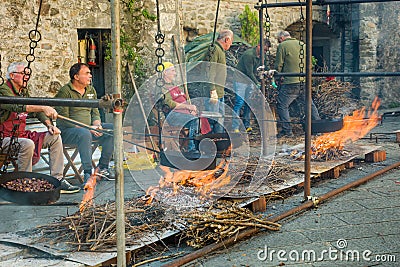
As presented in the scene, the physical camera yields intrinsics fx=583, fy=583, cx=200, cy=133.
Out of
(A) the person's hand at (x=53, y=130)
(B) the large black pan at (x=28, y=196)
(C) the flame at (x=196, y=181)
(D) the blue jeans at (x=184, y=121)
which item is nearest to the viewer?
(B) the large black pan at (x=28, y=196)

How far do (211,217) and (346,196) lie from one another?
Result: 1.79 meters

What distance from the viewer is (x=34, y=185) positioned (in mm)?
4879

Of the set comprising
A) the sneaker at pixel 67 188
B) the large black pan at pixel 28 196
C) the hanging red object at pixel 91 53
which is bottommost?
the sneaker at pixel 67 188

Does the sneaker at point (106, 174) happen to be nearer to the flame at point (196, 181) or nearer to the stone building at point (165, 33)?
the flame at point (196, 181)

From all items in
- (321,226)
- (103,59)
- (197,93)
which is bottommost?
(321,226)

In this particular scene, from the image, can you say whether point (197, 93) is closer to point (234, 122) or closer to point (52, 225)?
point (234, 122)

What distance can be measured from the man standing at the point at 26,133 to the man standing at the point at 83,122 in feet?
0.89

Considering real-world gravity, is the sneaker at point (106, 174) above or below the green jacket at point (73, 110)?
below

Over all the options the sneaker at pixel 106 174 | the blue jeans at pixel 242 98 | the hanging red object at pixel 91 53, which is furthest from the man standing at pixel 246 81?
the sneaker at pixel 106 174

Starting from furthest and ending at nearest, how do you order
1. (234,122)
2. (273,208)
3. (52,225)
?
(234,122) → (273,208) → (52,225)

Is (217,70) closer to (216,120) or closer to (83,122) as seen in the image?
(216,120)

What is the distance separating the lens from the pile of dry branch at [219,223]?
4.12m

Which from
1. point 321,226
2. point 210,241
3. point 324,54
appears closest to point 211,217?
point 210,241

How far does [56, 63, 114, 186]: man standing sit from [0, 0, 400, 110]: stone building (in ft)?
8.21
